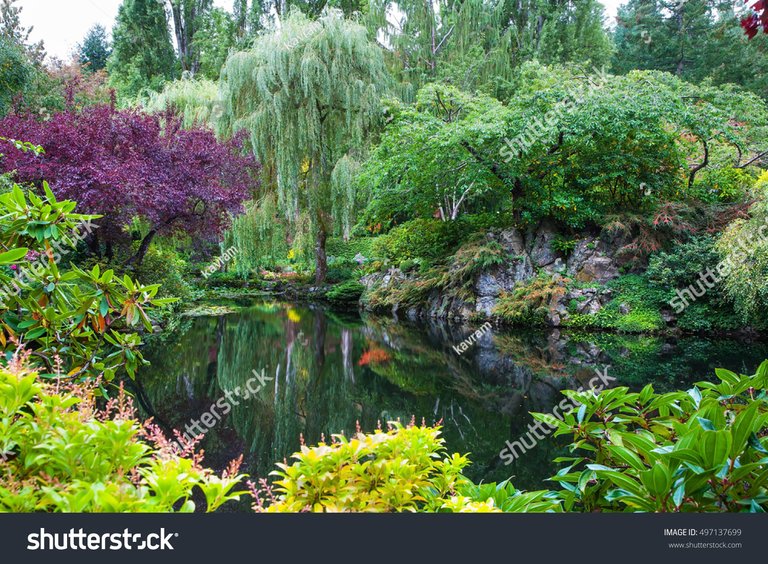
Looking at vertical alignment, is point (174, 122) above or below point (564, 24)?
below

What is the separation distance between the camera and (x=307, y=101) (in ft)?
41.0

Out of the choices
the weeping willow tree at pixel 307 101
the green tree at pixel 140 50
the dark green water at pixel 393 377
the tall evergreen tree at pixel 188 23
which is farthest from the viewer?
the tall evergreen tree at pixel 188 23

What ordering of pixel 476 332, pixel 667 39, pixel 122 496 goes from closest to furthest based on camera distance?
pixel 122 496 < pixel 476 332 < pixel 667 39

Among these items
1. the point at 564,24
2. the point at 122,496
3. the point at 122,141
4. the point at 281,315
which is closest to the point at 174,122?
the point at 122,141

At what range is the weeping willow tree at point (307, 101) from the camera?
39.9ft

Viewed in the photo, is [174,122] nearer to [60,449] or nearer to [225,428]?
[225,428]

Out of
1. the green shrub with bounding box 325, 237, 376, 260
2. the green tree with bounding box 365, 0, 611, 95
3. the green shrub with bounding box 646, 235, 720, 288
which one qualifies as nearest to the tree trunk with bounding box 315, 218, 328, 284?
the green shrub with bounding box 325, 237, 376, 260

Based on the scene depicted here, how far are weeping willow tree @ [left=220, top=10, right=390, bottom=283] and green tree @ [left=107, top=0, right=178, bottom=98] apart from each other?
2076mm

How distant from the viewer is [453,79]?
1411 cm

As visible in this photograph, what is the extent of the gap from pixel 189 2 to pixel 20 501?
1384 cm

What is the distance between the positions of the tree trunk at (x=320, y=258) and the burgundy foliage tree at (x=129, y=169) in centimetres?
413

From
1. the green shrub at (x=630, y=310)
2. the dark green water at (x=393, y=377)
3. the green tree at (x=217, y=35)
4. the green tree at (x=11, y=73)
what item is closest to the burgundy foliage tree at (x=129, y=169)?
the dark green water at (x=393, y=377)

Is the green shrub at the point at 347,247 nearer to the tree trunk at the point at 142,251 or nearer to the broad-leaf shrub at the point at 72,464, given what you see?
the tree trunk at the point at 142,251

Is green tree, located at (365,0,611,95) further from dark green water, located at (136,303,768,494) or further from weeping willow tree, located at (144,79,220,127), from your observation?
dark green water, located at (136,303,768,494)
